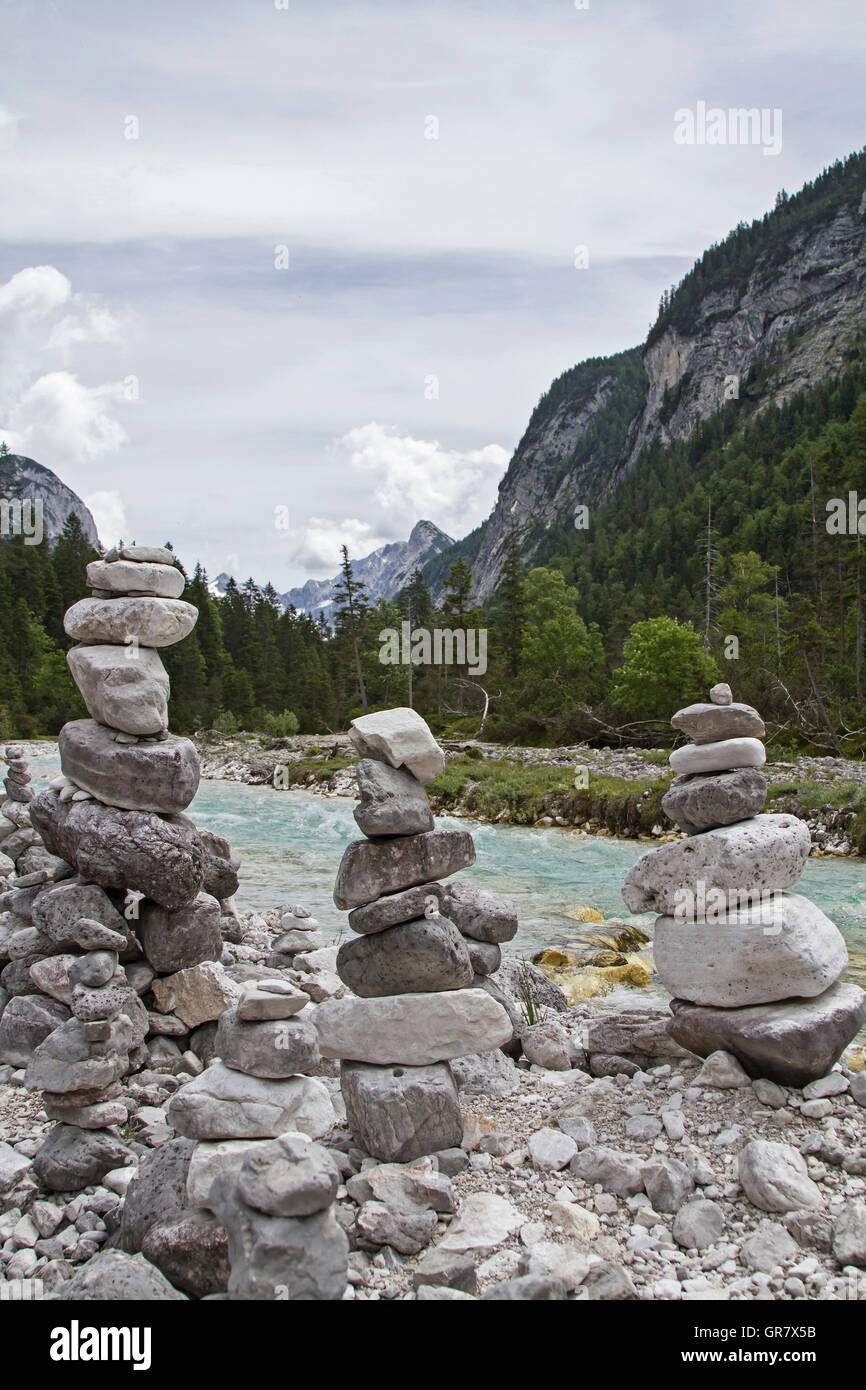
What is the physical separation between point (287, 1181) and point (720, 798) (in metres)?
4.93

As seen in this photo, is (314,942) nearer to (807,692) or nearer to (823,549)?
(807,692)

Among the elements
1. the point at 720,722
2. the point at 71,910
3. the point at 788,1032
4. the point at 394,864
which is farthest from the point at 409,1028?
the point at 720,722

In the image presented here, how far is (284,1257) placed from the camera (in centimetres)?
405

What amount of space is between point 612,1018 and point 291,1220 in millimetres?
4798

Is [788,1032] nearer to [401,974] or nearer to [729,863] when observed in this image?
[729,863]

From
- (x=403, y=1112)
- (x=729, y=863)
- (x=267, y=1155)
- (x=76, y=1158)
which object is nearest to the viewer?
(x=267, y=1155)

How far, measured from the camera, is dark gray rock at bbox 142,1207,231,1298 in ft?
15.4

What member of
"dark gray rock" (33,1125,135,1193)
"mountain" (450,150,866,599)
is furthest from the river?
"mountain" (450,150,866,599)

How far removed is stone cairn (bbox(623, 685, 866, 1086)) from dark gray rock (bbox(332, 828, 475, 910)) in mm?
1977

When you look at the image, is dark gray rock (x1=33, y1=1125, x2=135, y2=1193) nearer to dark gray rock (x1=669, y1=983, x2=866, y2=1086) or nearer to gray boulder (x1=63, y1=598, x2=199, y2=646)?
gray boulder (x1=63, y1=598, x2=199, y2=646)

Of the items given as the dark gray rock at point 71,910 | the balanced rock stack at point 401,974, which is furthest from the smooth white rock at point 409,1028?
the dark gray rock at point 71,910

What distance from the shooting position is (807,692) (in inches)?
1500

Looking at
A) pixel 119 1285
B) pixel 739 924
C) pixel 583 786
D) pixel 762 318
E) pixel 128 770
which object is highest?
pixel 762 318

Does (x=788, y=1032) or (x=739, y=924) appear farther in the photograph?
(x=739, y=924)
